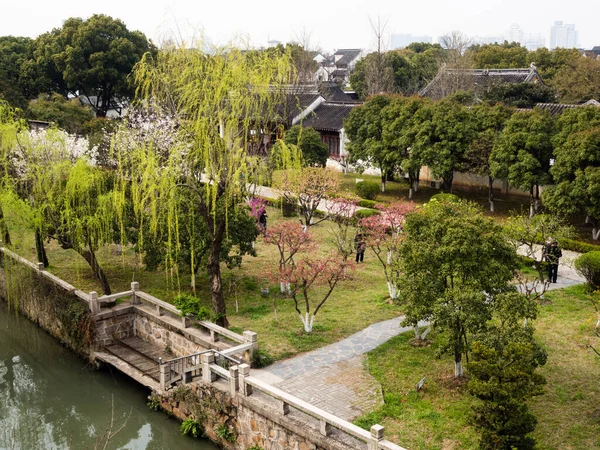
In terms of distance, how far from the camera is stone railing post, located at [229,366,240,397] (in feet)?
38.9

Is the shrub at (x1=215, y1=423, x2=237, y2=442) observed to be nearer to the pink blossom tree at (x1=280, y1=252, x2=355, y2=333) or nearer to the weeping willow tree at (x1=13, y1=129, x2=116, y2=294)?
the pink blossom tree at (x1=280, y1=252, x2=355, y2=333)

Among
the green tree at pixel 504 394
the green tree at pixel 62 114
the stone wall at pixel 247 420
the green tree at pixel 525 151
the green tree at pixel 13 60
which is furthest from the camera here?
the green tree at pixel 13 60

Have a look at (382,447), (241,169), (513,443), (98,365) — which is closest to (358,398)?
(382,447)

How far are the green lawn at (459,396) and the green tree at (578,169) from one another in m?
6.32

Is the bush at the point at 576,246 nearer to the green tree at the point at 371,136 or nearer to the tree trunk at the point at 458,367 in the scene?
the green tree at the point at 371,136

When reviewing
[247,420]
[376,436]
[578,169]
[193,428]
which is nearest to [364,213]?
[578,169]

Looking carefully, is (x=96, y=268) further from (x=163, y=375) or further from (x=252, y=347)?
(x=252, y=347)

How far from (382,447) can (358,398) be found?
2.55m

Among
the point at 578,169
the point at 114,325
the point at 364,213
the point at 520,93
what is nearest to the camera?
the point at 114,325

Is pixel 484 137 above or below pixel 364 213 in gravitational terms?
above

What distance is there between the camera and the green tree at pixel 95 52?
38.7 meters

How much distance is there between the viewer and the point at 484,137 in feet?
81.1

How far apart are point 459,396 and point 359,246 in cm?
845

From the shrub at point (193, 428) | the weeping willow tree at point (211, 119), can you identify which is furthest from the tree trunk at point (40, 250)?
the shrub at point (193, 428)
